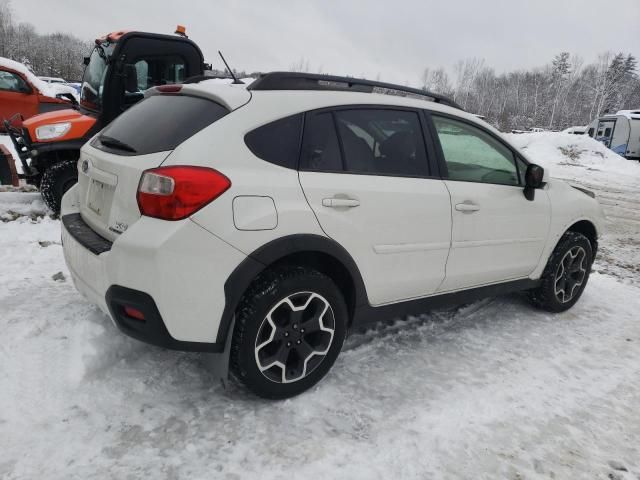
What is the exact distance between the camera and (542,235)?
3854 millimetres

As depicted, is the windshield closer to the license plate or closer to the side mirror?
the license plate

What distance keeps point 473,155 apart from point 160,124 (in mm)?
2262

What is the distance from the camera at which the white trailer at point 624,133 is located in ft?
84.1

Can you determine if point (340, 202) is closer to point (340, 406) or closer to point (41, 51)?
point (340, 406)

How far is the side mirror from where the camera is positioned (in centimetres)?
356

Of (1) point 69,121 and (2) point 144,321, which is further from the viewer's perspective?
(1) point 69,121

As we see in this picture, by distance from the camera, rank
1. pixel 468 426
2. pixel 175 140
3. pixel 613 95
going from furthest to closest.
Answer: pixel 613 95
pixel 468 426
pixel 175 140

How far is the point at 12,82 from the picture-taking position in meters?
11.7

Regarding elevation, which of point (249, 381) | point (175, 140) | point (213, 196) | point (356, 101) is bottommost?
point (249, 381)

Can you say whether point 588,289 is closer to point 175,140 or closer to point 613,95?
point 175,140

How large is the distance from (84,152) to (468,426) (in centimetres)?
281

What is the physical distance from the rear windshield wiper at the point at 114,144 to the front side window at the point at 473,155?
6.51 ft

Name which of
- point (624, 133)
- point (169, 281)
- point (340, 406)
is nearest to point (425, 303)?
point (340, 406)

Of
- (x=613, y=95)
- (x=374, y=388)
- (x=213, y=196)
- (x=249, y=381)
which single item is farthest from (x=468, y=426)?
(x=613, y=95)
